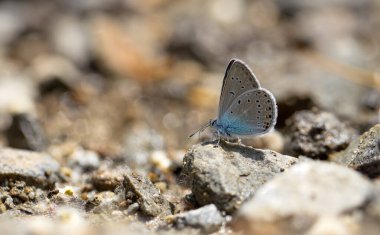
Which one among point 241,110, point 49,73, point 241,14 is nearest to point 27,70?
point 49,73

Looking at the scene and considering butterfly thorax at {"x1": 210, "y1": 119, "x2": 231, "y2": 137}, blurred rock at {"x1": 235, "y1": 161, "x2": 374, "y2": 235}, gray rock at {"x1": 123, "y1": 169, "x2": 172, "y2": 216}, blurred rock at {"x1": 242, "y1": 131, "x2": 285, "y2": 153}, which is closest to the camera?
blurred rock at {"x1": 235, "y1": 161, "x2": 374, "y2": 235}

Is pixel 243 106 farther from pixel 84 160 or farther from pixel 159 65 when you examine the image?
pixel 159 65

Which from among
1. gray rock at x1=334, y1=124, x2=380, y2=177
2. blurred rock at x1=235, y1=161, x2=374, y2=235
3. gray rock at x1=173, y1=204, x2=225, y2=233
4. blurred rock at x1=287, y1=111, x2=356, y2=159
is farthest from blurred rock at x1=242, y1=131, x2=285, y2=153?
blurred rock at x1=235, y1=161, x2=374, y2=235

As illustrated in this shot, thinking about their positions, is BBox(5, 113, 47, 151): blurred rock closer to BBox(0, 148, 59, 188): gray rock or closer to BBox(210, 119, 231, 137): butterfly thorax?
BBox(0, 148, 59, 188): gray rock

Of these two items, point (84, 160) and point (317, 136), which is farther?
point (84, 160)

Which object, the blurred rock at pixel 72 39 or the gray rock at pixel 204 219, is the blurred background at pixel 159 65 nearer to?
the blurred rock at pixel 72 39

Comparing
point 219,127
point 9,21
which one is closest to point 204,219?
point 219,127

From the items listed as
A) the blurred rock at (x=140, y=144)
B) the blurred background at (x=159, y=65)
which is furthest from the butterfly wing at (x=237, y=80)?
the blurred rock at (x=140, y=144)

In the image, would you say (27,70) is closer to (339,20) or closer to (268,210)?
(339,20)
